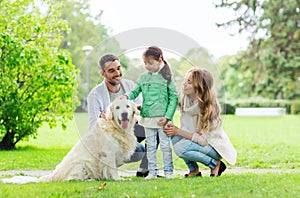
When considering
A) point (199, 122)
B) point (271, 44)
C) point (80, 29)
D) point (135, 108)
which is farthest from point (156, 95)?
point (80, 29)

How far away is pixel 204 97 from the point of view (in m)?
6.38

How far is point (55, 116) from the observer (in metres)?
11.5

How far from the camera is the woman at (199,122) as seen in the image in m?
6.37

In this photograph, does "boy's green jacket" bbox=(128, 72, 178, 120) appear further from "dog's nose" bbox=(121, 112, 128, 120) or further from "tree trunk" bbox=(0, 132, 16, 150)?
"tree trunk" bbox=(0, 132, 16, 150)

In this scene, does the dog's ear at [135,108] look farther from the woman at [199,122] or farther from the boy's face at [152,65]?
the woman at [199,122]

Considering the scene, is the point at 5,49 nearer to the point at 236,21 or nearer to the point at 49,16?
the point at 49,16

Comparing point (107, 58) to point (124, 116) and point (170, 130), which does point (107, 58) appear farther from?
point (170, 130)

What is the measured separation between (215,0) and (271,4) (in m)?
3.86

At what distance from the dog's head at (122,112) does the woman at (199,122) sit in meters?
0.61

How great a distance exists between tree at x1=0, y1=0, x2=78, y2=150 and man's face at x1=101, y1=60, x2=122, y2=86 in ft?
14.9

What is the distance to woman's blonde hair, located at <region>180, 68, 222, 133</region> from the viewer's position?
20.9 ft

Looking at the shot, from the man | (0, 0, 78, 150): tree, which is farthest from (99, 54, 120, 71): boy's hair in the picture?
(0, 0, 78, 150): tree

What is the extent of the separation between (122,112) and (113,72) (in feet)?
1.74

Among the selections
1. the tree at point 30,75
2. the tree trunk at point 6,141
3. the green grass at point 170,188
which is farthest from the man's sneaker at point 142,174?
the tree trunk at point 6,141
